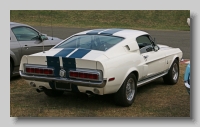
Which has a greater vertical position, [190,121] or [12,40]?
[12,40]

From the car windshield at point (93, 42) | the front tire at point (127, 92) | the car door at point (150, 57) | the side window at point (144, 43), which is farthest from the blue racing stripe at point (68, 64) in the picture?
the side window at point (144, 43)

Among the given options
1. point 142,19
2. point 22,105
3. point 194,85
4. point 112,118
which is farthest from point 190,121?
point 142,19

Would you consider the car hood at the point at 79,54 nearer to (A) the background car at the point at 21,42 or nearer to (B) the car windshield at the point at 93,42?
(B) the car windshield at the point at 93,42

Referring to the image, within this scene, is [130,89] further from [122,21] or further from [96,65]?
[122,21]

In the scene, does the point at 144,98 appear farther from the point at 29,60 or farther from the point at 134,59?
the point at 29,60

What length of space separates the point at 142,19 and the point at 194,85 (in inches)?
692

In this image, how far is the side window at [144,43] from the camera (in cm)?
648

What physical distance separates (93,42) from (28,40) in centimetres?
270

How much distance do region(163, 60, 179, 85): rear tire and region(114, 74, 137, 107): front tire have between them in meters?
1.93

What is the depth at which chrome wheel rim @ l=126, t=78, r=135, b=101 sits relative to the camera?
224 inches

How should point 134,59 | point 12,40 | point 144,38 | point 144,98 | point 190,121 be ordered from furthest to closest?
point 12,40, point 144,38, point 144,98, point 134,59, point 190,121

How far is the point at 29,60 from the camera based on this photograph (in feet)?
18.2

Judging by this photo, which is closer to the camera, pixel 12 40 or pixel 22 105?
pixel 22 105

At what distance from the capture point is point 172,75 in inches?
298
